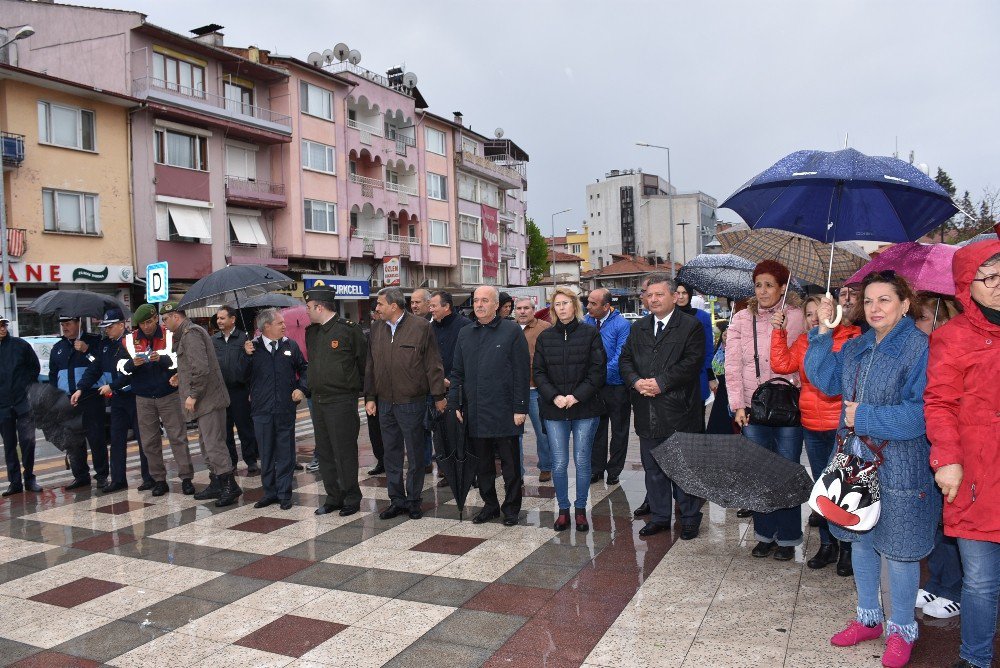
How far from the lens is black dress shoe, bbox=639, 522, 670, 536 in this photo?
6.04 meters

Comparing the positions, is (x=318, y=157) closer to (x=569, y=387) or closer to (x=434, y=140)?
(x=434, y=140)

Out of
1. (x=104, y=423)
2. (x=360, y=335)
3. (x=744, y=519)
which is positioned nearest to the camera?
(x=744, y=519)

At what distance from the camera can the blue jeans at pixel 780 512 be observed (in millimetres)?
5379

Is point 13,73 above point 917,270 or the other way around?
above

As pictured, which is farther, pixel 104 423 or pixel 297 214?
pixel 297 214

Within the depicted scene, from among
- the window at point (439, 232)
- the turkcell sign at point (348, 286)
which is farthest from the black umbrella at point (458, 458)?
the window at point (439, 232)

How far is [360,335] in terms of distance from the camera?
744 centimetres

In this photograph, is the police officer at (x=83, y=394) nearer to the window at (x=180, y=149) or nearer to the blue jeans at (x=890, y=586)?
the blue jeans at (x=890, y=586)

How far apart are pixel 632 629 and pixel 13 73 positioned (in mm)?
26144

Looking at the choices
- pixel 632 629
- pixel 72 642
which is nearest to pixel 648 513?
pixel 632 629

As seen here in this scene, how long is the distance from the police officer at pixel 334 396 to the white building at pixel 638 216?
329ft

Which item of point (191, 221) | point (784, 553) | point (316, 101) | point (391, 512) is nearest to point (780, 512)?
point (784, 553)

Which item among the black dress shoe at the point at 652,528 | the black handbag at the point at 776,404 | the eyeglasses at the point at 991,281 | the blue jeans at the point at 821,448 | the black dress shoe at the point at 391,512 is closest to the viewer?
the eyeglasses at the point at 991,281

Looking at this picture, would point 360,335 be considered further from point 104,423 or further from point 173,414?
point 104,423
